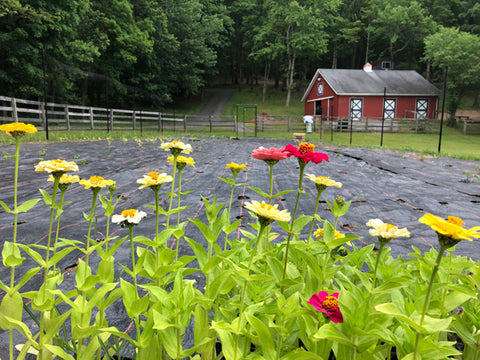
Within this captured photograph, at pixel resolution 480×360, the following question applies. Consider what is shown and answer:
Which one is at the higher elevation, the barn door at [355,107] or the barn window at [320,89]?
the barn window at [320,89]

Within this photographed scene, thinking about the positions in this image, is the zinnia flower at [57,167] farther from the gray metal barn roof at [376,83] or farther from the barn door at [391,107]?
the barn door at [391,107]

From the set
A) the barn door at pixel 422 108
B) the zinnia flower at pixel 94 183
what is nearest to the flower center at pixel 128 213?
the zinnia flower at pixel 94 183

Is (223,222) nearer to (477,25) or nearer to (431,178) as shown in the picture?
(431,178)

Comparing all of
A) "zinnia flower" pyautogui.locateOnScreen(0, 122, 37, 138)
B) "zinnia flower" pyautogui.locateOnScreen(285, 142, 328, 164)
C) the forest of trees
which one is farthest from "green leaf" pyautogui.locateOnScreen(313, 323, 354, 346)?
the forest of trees

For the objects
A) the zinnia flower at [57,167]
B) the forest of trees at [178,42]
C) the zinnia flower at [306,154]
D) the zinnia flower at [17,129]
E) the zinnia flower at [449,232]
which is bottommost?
the zinnia flower at [449,232]

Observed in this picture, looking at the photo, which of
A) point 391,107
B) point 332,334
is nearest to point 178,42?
point 391,107

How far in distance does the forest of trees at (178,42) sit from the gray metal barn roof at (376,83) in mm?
1860

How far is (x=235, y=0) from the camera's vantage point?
37.0 metres

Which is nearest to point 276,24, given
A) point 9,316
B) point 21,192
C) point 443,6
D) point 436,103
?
point 436,103

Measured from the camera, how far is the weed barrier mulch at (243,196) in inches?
89.8

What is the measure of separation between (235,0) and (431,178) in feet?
127

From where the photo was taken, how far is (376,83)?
2347 centimetres

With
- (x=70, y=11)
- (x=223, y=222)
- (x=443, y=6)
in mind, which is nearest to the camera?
(x=223, y=222)

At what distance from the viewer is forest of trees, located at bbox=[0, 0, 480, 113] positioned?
14477 millimetres
